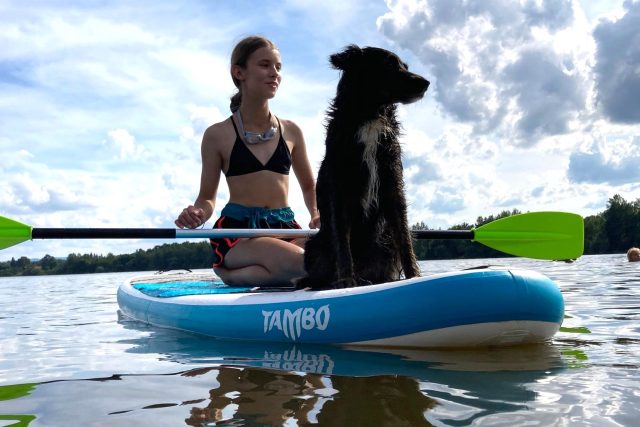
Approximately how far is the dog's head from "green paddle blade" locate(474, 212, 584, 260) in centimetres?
204

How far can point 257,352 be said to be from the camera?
338cm

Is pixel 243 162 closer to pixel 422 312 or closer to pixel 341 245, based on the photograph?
pixel 341 245

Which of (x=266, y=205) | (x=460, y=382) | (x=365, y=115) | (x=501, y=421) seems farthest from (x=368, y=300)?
(x=266, y=205)

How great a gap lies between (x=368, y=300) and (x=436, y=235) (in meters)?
2.33

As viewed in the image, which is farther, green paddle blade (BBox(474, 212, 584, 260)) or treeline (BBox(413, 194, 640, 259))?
treeline (BBox(413, 194, 640, 259))

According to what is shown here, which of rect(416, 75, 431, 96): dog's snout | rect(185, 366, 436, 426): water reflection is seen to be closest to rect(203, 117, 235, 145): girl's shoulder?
rect(416, 75, 431, 96): dog's snout

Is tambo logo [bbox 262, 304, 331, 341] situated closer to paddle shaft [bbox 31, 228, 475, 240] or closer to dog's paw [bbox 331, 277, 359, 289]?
dog's paw [bbox 331, 277, 359, 289]

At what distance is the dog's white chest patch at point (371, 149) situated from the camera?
3600 mm

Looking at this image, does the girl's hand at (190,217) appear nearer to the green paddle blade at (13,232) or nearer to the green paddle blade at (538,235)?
the green paddle blade at (13,232)

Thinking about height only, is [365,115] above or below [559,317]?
above

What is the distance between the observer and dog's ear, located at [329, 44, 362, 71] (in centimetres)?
369

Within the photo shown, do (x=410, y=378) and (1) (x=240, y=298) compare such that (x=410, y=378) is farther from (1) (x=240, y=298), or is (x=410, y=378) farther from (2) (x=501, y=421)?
(1) (x=240, y=298)

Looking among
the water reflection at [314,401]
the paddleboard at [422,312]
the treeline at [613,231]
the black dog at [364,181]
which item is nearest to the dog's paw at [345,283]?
the black dog at [364,181]

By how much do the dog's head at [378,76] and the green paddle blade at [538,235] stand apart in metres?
2.04
